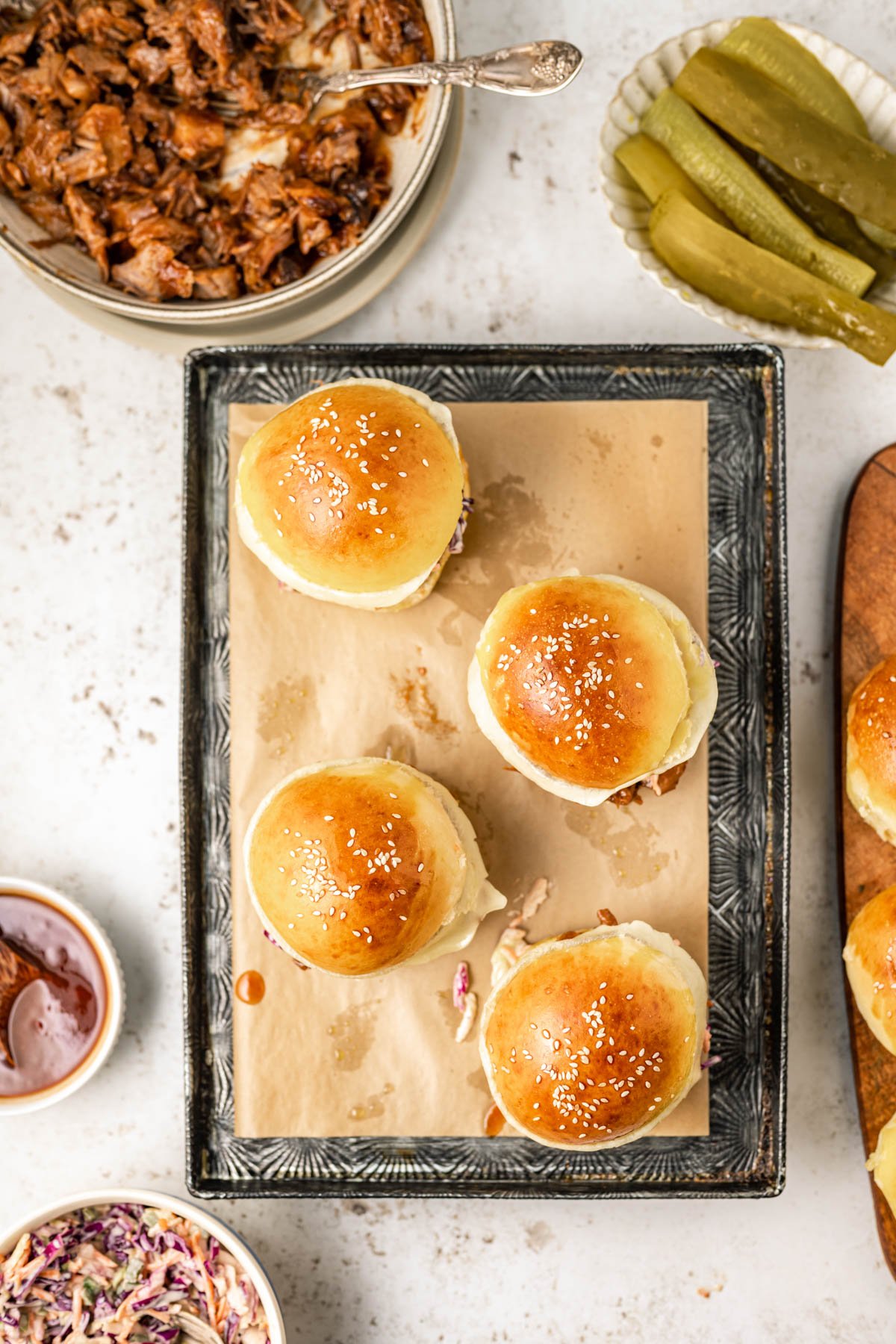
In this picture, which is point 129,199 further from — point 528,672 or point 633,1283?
point 633,1283

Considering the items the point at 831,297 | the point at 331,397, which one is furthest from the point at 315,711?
the point at 831,297

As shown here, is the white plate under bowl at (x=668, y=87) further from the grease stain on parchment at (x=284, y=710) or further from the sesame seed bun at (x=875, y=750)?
the grease stain on parchment at (x=284, y=710)

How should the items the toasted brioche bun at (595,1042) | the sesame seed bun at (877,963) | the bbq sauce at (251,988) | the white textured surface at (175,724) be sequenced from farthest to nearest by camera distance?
the white textured surface at (175,724), the bbq sauce at (251,988), the sesame seed bun at (877,963), the toasted brioche bun at (595,1042)

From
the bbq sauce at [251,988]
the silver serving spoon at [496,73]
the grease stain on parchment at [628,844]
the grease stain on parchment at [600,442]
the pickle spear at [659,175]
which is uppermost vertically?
the silver serving spoon at [496,73]

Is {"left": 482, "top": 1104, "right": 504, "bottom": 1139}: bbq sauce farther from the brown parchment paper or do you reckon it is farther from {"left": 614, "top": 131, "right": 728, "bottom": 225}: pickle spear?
{"left": 614, "top": 131, "right": 728, "bottom": 225}: pickle spear

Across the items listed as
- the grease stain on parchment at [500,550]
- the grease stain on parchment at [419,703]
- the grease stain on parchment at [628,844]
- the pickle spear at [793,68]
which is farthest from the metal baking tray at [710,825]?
the pickle spear at [793,68]

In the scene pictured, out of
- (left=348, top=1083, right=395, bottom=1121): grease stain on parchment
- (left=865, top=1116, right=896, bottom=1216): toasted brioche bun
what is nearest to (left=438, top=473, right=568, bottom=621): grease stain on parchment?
(left=348, top=1083, right=395, bottom=1121): grease stain on parchment
